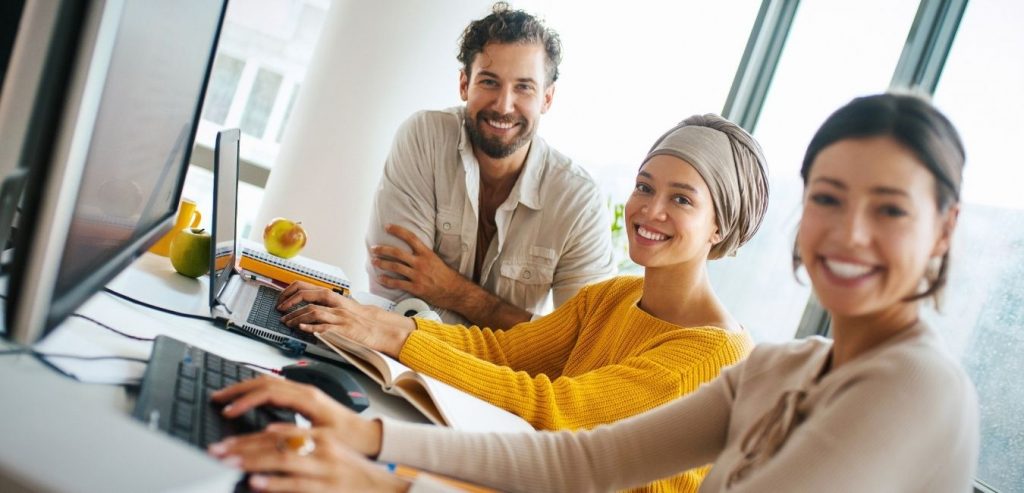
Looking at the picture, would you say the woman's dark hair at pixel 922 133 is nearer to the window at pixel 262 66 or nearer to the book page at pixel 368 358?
the book page at pixel 368 358

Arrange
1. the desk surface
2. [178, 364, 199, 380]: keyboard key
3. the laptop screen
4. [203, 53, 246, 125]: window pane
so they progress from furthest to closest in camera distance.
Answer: [203, 53, 246, 125]: window pane
the laptop screen
[178, 364, 199, 380]: keyboard key
the desk surface

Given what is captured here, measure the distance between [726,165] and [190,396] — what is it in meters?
1.23

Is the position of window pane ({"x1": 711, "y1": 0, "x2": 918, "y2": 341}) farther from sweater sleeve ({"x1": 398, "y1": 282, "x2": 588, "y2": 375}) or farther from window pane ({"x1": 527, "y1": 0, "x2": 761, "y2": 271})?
sweater sleeve ({"x1": 398, "y1": 282, "x2": 588, "y2": 375})

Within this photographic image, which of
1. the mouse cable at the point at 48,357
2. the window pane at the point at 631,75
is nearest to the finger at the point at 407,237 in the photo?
the mouse cable at the point at 48,357

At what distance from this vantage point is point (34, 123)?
30.3 inches

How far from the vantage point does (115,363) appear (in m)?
1.14

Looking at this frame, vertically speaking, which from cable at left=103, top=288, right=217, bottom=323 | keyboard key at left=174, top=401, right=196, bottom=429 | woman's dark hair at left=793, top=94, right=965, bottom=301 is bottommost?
cable at left=103, top=288, right=217, bottom=323

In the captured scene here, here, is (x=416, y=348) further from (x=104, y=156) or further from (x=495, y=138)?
(x=495, y=138)

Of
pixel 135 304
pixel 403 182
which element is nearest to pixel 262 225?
pixel 403 182

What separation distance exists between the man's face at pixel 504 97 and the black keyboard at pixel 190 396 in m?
1.68

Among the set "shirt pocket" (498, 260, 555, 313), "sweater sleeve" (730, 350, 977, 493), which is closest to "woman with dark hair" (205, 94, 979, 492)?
"sweater sleeve" (730, 350, 977, 493)

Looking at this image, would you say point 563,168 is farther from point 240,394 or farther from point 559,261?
point 240,394

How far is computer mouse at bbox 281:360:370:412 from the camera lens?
1.34m

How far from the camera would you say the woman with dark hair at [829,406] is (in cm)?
96
